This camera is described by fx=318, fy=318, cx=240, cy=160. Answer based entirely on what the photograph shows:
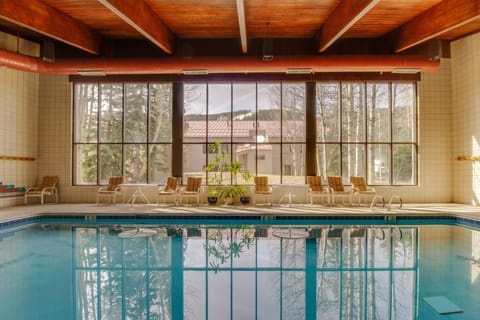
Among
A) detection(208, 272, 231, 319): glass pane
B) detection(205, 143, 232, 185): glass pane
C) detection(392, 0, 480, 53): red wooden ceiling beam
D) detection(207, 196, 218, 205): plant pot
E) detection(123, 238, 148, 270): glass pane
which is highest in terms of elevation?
detection(392, 0, 480, 53): red wooden ceiling beam

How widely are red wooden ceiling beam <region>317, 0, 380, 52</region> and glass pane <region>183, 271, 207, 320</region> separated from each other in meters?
4.48

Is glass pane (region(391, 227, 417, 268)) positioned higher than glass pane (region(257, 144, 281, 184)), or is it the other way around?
glass pane (region(257, 144, 281, 184))

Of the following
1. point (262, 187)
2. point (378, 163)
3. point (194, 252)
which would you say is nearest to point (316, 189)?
point (262, 187)

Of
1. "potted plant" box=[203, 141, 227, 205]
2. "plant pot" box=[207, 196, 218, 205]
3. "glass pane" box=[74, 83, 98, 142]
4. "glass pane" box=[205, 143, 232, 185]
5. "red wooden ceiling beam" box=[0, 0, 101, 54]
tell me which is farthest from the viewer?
"glass pane" box=[74, 83, 98, 142]

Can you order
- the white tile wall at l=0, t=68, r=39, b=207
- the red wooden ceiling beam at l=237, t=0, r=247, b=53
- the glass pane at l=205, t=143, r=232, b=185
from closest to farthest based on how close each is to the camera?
the red wooden ceiling beam at l=237, t=0, r=247, b=53 < the white tile wall at l=0, t=68, r=39, b=207 < the glass pane at l=205, t=143, r=232, b=185

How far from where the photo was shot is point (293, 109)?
9523 millimetres

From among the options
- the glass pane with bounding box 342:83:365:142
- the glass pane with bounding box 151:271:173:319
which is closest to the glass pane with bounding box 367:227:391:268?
the glass pane with bounding box 151:271:173:319

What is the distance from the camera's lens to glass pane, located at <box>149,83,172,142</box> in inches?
370

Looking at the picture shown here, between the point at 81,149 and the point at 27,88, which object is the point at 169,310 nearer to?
the point at 81,149

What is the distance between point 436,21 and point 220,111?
5.56 m

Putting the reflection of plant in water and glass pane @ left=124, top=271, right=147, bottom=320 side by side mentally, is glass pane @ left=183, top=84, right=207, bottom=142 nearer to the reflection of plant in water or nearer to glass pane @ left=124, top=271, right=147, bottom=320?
the reflection of plant in water

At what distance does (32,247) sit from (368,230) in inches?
225

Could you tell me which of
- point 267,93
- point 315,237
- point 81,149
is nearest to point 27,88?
point 81,149

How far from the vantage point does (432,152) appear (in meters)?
9.11
